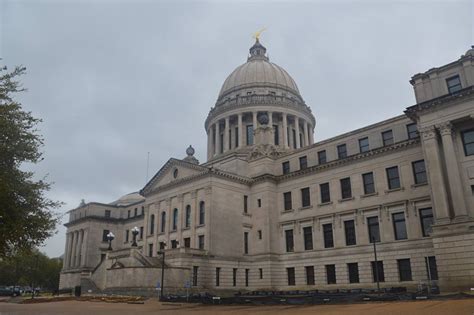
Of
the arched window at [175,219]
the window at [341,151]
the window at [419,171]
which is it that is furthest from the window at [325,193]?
the arched window at [175,219]

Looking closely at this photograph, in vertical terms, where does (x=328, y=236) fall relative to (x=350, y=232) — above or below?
below

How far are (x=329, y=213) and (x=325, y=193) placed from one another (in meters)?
2.56

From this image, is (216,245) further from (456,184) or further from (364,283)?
(456,184)

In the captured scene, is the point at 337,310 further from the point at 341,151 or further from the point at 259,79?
the point at 259,79

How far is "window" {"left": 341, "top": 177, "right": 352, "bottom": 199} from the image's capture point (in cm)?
4544

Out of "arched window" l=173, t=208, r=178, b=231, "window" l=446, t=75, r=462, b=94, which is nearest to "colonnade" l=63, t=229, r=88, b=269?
"arched window" l=173, t=208, r=178, b=231

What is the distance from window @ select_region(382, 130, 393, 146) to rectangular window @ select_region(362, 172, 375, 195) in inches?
151

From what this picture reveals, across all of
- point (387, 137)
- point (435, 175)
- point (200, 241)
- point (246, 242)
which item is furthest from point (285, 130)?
point (435, 175)

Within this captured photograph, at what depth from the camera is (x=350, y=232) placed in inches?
1746

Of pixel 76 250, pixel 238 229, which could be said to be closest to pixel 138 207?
pixel 76 250

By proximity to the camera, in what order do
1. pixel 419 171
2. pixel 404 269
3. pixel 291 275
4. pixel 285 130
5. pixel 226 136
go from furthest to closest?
pixel 226 136 < pixel 285 130 < pixel 291 275 < pixel 419 171 < pixel 404 269

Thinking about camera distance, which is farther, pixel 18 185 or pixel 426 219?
pixel 426 219

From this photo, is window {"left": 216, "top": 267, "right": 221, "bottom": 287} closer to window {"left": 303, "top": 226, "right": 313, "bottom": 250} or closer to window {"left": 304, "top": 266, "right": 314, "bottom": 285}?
window {"left": 304, "top": 266, "right": 314, "bottom": 285}

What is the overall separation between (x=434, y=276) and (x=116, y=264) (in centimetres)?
3260
